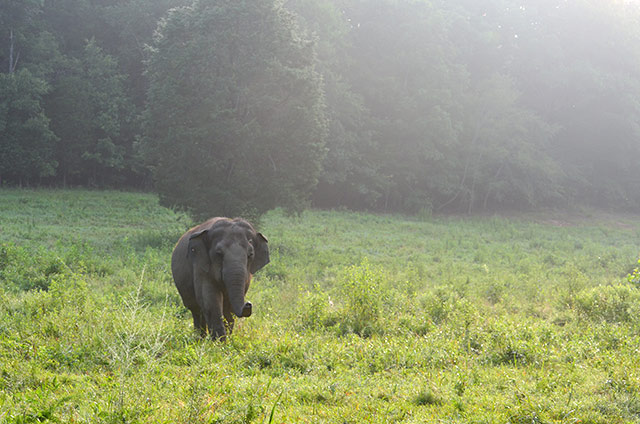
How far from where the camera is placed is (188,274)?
7.80 meters

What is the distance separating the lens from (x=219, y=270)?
7.16 meters

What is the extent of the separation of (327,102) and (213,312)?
26.5 metres

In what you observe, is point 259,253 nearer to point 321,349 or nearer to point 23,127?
point 321,349

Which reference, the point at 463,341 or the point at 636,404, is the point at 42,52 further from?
the point at 636,404

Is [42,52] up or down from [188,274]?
up

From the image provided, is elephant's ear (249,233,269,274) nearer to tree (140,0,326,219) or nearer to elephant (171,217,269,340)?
elephant (171,217,269,340)

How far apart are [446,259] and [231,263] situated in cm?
1171

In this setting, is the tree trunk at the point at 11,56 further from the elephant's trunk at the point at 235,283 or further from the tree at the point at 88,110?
the elephant's trunk at the point at 235,283

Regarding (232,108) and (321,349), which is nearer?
(321,349)

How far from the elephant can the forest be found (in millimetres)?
10005

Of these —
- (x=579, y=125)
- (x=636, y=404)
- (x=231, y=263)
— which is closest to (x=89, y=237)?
(x=231, y=263)

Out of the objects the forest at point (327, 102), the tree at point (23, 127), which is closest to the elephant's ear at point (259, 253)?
the forest at point (327, 102)

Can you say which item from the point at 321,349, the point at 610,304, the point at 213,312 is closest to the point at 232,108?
the point at 213,312

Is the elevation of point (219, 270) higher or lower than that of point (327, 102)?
lower
